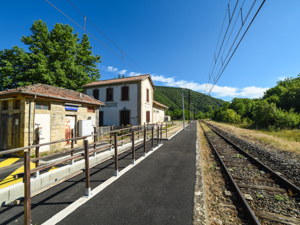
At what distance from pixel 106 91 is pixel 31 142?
1235 centimetres

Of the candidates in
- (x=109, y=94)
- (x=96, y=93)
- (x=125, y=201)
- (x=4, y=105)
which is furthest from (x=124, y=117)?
(x=125, y=201)

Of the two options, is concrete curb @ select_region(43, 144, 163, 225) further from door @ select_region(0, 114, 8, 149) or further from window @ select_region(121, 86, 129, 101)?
window @ select_region(121, 86, 129, 101)

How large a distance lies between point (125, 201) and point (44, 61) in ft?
65.1

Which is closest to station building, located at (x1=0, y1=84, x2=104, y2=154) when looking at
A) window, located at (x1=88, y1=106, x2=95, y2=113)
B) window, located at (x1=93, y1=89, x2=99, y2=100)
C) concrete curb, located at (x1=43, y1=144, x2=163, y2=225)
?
window, located at (x1=88, y1=106, x2=95, y2=113)

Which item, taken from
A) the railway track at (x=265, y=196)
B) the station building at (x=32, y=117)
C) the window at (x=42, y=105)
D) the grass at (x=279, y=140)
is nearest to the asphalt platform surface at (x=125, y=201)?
the railway track at (x=265, y=196)

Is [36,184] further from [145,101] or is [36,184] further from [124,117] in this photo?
[145,101]

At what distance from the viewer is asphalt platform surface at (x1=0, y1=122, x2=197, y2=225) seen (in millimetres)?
2432

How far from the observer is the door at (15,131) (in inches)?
245

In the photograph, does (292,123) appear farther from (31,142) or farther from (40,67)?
(40,67)

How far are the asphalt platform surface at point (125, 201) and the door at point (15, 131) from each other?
15.0 feet

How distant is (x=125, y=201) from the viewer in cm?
294

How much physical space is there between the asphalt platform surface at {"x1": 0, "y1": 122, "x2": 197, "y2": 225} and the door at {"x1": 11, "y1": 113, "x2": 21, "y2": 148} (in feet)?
15.0

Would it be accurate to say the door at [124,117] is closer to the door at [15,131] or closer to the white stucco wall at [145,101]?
the white stucco wall at [145,101]

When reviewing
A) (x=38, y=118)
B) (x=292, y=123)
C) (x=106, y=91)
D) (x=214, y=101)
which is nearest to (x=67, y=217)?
(x=38, y=118)
